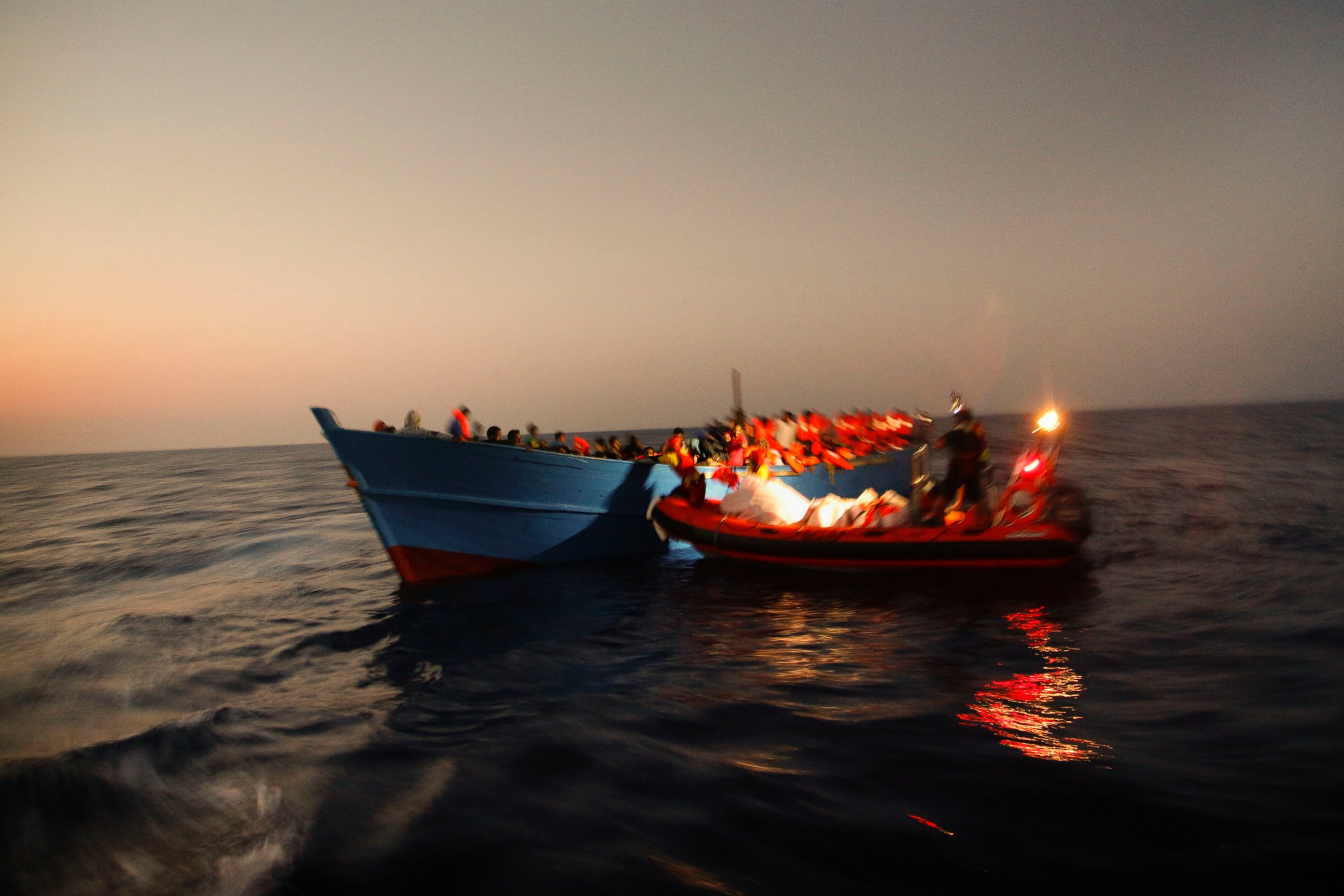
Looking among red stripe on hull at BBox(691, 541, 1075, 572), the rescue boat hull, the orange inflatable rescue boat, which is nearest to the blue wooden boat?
the rescue boat hull

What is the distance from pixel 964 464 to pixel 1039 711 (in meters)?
4.91

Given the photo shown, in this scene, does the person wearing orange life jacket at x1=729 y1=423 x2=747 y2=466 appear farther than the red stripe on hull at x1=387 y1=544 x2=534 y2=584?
Yes

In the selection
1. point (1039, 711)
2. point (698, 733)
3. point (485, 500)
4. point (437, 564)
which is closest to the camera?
point (1039, 711)

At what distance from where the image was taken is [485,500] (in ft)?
34.6

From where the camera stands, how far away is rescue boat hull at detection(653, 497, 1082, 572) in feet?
28.5

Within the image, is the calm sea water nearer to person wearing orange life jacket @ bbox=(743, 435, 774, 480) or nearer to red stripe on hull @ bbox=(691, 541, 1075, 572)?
red stripe on hull @ bbox=(691, 541, 1075, 572)

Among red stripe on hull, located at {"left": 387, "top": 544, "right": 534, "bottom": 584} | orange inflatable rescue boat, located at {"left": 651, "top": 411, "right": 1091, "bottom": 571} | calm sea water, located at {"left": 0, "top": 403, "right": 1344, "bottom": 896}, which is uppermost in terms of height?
orange inflatable rescue boat, located at {"left": 651, "top": 411, "right": 1091, "bottom": 571}

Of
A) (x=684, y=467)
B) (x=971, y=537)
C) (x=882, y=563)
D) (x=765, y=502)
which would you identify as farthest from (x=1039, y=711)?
(x=684, y=467)

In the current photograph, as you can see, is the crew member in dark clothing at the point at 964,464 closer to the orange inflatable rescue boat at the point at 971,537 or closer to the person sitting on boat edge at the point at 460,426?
the orange inflatable rescue boat at the point at 971,537

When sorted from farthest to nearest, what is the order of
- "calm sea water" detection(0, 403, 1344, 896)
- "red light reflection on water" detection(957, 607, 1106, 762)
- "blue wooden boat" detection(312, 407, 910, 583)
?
"blue wooden boat" detection(312, 407, 910, 583), "red light reflection on water" detection(957, 607, 1106, 762), "calm sea water" detection(0, 403, 1344, 896)

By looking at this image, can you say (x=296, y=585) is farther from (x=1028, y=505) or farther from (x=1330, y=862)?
(x=1330, y=862)

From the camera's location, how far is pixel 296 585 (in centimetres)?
1241

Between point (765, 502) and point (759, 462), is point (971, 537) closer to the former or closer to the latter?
point (765, 502)

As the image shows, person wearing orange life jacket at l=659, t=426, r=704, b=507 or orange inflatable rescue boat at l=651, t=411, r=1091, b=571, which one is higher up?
person wearing orange life jacket at l=659, t=426, r=704, b=507
